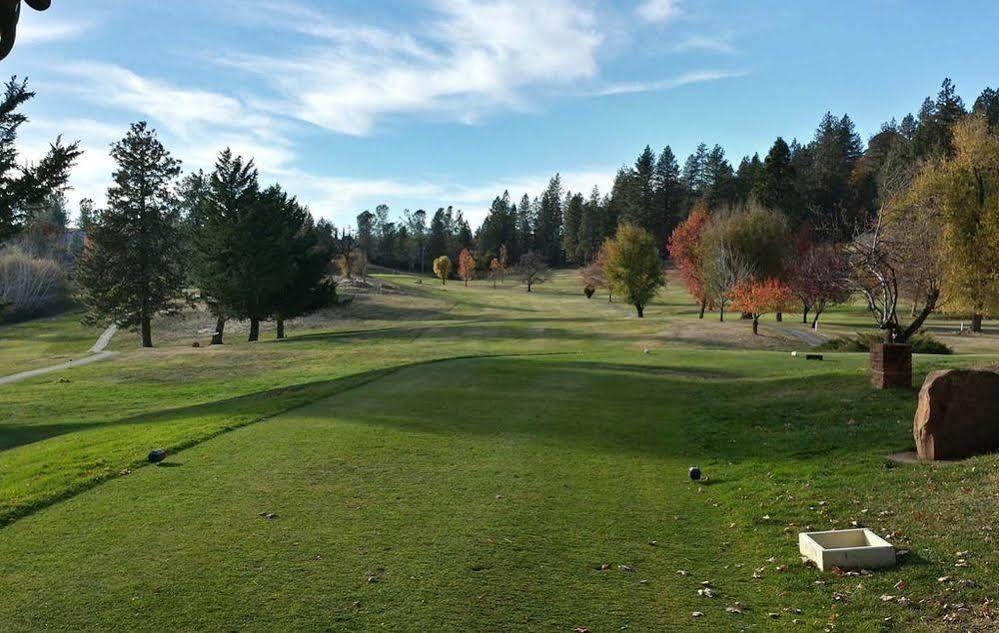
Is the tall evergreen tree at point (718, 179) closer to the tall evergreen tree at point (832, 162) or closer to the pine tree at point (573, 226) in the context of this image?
the tall evergreen tree at point (832, 162)

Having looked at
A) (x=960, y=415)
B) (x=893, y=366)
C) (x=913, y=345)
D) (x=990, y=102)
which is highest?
(x=990, y=102)

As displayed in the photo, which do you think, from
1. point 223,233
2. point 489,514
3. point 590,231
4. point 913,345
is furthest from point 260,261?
point 590,231

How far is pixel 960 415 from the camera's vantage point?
11.3 metres

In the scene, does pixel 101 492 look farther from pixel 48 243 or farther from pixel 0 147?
pixel 48 243

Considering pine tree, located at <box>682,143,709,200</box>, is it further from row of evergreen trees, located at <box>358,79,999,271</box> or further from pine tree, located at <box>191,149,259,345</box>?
pine tree, located at <box>191,149,259,345</box>

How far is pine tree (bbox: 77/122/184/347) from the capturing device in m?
52.5

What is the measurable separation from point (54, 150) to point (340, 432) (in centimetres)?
1769

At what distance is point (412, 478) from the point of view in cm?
1060

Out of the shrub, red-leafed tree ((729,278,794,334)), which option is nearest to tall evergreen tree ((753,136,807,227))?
red-leafed tree ((729,278,794,334))

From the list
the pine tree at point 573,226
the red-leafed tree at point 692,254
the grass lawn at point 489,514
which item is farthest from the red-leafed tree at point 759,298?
the pine tree at point 573,226

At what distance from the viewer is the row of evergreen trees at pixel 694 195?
292 ft

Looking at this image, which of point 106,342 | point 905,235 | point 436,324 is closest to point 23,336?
point 106,342

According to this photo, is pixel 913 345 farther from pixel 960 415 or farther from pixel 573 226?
pixel 573 226

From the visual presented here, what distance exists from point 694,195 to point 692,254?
7033 cm
